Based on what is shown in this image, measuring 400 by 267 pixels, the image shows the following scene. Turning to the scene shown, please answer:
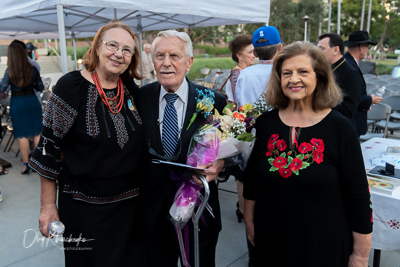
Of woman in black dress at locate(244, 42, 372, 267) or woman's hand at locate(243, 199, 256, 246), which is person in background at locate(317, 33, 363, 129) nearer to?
woman in black dress at locate(244, 42, 372, 267)

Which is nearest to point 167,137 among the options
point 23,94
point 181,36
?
point 181,36

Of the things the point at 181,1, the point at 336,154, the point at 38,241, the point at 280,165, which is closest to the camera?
the point at 336,154

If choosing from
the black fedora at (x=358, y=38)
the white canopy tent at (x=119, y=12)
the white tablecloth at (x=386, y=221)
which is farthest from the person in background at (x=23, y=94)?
the white tablecloth at (x=386, y=221)

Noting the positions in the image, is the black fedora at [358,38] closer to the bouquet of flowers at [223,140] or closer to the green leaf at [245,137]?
the bouquet of flowers at [223,140]

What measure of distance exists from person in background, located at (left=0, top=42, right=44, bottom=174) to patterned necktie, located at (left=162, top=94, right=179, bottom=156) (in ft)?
12.6

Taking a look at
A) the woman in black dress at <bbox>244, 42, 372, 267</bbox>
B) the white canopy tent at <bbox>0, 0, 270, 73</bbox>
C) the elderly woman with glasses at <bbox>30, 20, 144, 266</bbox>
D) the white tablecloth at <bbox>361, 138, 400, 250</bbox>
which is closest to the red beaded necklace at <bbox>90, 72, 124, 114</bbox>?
the elderly woman with glasses at <bbox>30, 20, 144, 266</bbox>

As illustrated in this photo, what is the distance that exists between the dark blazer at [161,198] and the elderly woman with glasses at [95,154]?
0.24 ft

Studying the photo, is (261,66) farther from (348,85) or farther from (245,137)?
(245,137)

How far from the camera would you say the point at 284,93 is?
1.75m

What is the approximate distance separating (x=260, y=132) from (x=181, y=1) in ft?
10.2

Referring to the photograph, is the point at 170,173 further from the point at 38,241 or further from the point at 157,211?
the point at 38,241

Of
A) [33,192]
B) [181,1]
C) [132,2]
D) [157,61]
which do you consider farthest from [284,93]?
[33,192]

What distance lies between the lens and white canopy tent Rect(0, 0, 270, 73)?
375 centimetres

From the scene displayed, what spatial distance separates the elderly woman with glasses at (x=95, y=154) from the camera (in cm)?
176
